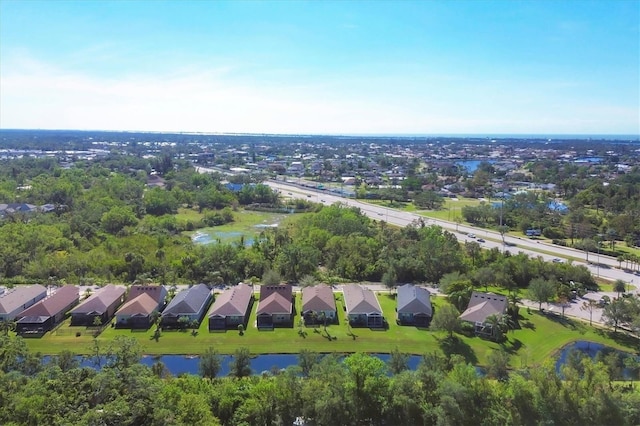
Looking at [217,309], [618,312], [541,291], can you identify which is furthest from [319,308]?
[618,312]

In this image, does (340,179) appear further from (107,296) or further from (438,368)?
(438,368)

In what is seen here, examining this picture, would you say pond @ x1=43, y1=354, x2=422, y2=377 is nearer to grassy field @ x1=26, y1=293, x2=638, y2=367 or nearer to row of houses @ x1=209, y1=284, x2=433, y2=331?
grassy field @ x1=26, y1=293, x2=638, y2=367

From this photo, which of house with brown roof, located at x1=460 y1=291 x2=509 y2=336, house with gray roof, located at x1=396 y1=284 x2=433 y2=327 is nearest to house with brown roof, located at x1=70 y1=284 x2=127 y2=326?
house with gray roof, located at x1=396 y1=284 x2=433 y2=327

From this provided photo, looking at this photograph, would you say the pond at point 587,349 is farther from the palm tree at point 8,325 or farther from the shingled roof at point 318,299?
the palm tree at point 8,325

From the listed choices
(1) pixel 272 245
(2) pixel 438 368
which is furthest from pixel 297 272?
(2) pixel 438 368

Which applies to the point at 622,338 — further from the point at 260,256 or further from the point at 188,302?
the point at 188,302
